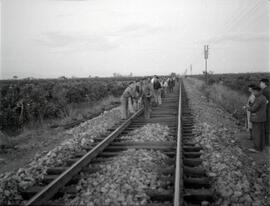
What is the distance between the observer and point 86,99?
25.0 metres

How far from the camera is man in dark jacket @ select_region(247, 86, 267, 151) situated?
653cm

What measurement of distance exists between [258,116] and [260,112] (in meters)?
0.12

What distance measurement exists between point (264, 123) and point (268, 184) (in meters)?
2.68

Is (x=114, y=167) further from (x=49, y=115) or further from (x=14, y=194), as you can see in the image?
(x=49, y=115)

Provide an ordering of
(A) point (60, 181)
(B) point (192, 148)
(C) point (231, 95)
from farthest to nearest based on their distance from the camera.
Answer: (C) point (231, 95)
(B) point (192, 148)
(A) point (60, 181)

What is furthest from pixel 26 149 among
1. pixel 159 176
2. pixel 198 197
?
pixel 198 197

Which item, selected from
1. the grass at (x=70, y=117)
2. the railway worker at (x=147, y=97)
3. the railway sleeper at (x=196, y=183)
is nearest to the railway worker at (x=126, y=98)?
the railway worker at (x=147, y=97)

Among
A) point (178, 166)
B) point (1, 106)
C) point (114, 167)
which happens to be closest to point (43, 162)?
point (114, 167)

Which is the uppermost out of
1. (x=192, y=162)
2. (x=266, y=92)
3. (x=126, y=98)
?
(x=266, y=92)

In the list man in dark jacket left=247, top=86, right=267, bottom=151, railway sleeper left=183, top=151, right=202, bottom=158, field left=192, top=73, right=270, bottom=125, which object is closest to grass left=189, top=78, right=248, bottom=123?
field left=192, top=73, right=270, bottom=125

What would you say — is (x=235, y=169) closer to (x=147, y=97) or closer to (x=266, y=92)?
(x=266, y=92)

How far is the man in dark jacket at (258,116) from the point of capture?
257 inches

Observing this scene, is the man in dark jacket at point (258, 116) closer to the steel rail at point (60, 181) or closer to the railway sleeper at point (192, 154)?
the railway sleeper at point (192, 154)

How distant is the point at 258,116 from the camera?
668 centimetres
